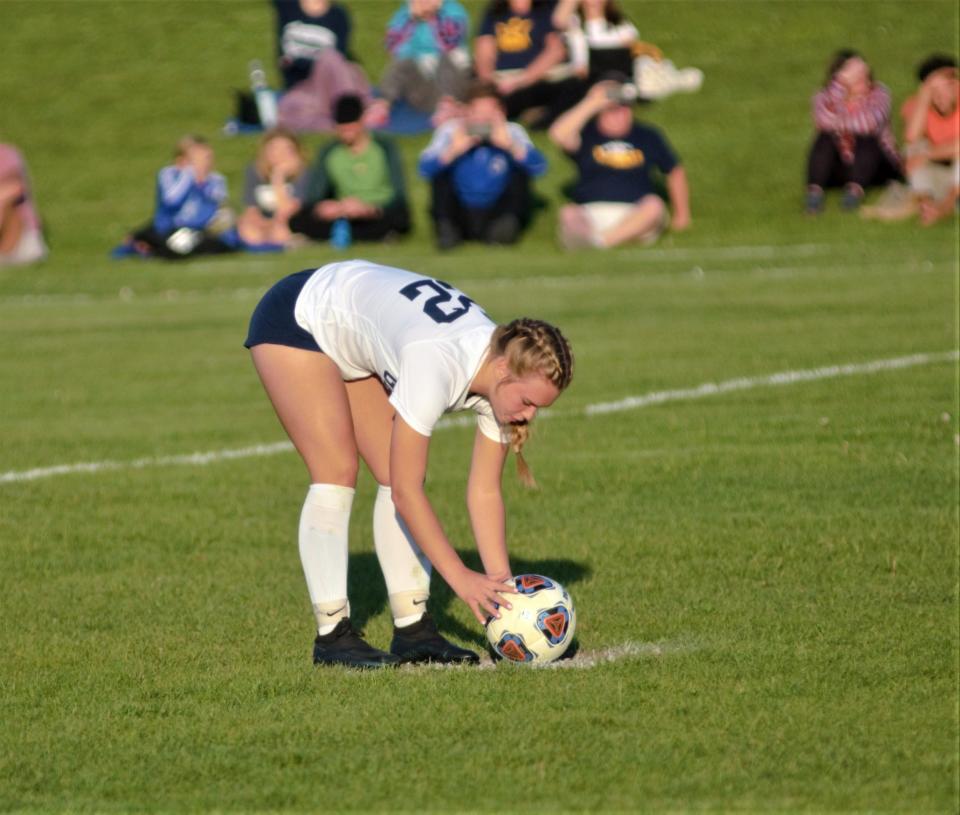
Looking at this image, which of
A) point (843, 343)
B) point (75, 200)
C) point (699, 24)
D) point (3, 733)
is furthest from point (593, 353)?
point (699, 24)

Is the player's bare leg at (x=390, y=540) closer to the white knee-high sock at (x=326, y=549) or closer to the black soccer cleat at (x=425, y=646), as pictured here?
the black soccer cleat at (x=425, y=646)

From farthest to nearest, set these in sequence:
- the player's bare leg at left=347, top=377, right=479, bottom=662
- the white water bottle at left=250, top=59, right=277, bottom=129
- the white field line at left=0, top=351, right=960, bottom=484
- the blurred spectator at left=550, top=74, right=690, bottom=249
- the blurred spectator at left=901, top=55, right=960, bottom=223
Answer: the white water bottle at left=250, top=59, right=277, bottom=129
the blurred spectator at left=550, top=74, right=690, bottom=249
the blurred spectator at left=901, top=55, right=960, bottom=223
the white field line at left=0, top=351, right=960, bottom=484
the player's bare leg at left=347, top=377, right=479, bottom=662

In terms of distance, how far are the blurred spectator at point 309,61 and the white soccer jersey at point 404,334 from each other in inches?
756

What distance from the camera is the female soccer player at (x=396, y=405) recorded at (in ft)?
18.8

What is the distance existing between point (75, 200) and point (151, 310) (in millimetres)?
8599

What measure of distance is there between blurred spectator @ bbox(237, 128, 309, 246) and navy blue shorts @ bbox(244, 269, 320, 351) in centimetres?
1585

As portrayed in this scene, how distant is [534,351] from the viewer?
5.62m

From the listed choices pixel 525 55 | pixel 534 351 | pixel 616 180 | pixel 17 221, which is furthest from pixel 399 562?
pixel 525 55

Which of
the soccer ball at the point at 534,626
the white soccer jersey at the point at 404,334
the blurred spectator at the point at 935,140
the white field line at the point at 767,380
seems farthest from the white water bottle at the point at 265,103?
the soccer ball at the point at 534,626

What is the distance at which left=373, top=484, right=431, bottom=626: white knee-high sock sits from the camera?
6660 mm

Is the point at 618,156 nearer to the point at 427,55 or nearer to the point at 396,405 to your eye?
the point at 427,55

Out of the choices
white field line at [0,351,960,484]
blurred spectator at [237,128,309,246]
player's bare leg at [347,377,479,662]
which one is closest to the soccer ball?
player's bare leg at [347,377,479,662]

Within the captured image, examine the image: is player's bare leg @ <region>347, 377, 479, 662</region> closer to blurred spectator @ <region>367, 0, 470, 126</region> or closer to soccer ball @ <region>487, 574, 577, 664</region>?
soccer ball @ <region>487, 574, 577, 664</region>

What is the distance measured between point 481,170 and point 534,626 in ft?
51.1
